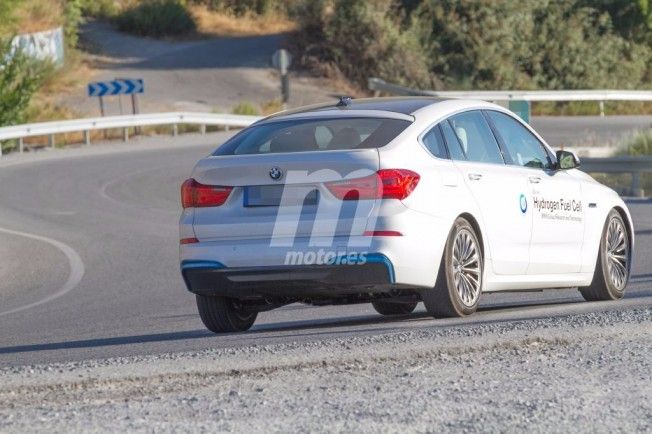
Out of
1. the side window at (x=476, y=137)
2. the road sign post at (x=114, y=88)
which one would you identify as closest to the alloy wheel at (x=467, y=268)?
the side window at (x=476, y=137)

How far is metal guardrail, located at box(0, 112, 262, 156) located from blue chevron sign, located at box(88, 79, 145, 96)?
2.85 ft

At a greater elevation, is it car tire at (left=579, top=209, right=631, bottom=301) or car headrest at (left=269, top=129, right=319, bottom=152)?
car headrest at (left=269, top=129, right=319, bottom=152)

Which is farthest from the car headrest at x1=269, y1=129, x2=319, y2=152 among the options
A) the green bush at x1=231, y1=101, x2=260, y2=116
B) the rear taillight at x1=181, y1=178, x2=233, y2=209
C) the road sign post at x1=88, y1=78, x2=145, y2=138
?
the green bush at x1=231, y1=101, x2=260, y2=116

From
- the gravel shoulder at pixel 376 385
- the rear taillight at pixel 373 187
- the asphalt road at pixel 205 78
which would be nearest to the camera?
A: the gravel shoulder at pixel 376 385

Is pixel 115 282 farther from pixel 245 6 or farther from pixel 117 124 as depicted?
pixel 245 6

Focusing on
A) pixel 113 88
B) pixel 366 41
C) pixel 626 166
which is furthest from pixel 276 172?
pixel 366 41

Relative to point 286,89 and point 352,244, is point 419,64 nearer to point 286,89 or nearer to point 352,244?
point 286,89

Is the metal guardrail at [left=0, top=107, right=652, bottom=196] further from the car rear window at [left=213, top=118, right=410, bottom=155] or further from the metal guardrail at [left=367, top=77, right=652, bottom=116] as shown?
the car rear window at [left=213, top=118, right=410, bottom=155]

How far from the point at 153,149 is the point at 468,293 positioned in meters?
25.3

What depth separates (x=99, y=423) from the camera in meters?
6.28

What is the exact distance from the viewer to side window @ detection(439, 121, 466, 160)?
33.5ft

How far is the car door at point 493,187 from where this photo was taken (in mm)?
10242

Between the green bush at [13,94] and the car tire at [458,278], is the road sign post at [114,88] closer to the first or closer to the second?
the green bush at [13,94]

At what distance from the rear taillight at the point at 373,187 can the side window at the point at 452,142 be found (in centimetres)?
85
